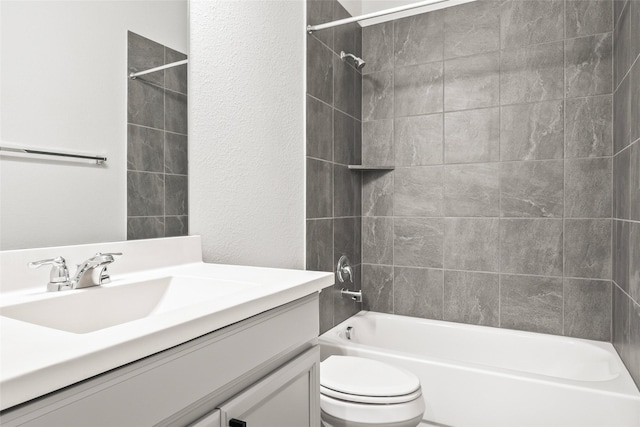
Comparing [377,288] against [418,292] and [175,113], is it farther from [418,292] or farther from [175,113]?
[175,113]

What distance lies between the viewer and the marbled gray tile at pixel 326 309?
2090 millimetres

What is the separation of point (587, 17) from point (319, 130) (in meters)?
1.46

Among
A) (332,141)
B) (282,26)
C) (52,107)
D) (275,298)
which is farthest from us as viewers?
(332,141)

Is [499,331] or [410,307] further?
[410,307]

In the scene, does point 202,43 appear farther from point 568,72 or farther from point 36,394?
point 568,72

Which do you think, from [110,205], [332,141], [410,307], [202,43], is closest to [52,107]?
[110,205]

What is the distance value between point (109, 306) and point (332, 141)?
1.50 metres

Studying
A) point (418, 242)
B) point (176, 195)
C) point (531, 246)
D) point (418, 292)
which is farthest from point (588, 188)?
point (176, 195)

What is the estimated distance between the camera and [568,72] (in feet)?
6.80

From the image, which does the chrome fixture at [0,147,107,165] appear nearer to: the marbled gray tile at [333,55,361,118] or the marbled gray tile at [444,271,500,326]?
the marbled gray tile at [333,55,361,118]

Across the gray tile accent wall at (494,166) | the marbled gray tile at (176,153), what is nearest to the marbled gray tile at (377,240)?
the gray tile accent wall at (494,166)

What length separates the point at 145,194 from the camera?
4.33 ft

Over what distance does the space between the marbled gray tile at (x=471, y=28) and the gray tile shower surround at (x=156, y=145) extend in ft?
5.26

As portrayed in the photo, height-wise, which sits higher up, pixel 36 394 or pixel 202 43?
pixel 202 43
